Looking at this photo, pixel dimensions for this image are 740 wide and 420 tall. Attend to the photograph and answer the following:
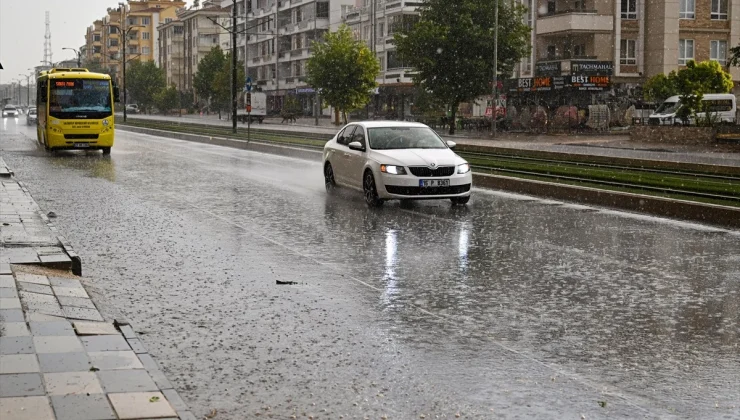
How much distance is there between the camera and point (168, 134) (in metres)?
49.1

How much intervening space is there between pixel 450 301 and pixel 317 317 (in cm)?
124

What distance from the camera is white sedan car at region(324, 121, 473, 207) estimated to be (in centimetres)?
1597

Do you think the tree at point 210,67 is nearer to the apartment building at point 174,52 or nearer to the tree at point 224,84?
the tree at point 224,84

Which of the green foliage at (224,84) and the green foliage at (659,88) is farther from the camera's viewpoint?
the green foliage at (224,84)

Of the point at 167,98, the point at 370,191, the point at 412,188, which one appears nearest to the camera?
the point at 412,188

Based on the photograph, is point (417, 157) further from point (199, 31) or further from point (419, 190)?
point (199, 31)

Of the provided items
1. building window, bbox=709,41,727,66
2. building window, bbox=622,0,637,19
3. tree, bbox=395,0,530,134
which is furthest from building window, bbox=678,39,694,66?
tree, bbox=395,0,530,134

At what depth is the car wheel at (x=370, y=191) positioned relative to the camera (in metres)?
16.3

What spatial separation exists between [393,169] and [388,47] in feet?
219

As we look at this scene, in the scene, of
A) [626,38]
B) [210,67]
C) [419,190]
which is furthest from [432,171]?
[210,67]

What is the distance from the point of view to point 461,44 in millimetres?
53219

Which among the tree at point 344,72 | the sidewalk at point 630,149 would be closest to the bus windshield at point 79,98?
the sidewalk at point 630,149

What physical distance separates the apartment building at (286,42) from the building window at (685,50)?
41.2 meters

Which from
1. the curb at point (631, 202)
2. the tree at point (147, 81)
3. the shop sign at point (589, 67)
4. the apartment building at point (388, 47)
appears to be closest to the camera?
the curb at point (631, 202)
